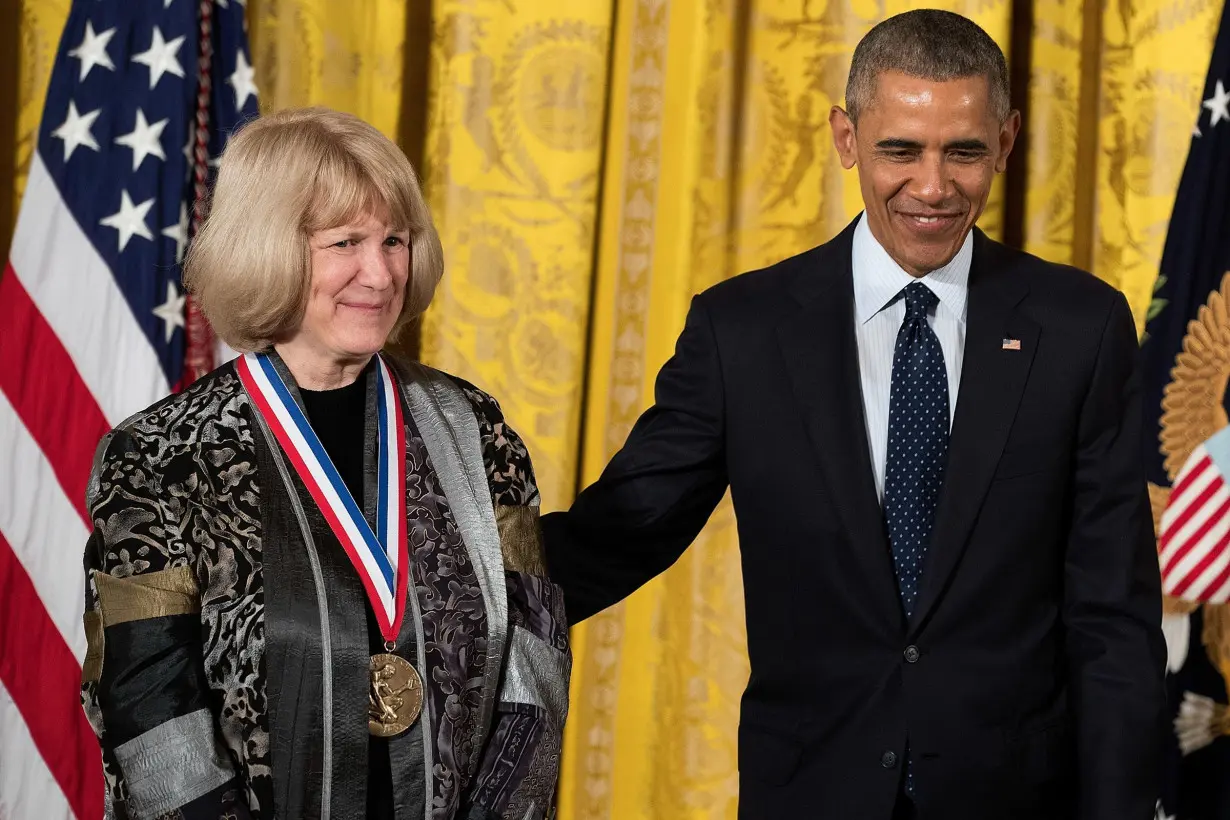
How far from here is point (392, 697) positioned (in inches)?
77.4

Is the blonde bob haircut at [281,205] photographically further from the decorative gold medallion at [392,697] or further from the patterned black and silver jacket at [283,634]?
the decorative gold medallion at [392,697]

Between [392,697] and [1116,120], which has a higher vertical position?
[1116,120]

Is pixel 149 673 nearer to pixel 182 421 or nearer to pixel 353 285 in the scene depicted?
pixel 182 421

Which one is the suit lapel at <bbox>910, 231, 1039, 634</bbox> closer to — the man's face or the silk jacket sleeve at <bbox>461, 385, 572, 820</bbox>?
the man's face

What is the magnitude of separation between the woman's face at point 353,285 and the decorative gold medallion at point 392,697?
0.43 m

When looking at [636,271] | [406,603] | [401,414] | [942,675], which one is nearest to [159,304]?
[636,271]

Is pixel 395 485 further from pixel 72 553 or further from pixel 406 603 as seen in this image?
pixel 72 553

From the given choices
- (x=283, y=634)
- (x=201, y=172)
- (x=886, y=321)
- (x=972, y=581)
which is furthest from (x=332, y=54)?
(x=972, y=581)

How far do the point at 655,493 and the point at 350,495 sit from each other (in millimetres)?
567

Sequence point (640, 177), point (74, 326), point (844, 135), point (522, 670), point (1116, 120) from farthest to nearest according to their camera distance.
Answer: point (640, 177), point (1116, 120), point (74, 326), point (844, 135), point (522, 670)

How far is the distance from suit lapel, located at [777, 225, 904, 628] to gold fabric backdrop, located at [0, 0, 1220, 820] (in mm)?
1421

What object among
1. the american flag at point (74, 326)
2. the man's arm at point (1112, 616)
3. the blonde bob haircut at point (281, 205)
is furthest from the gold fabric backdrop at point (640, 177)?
the blonde bob haircut at point (281, 205)

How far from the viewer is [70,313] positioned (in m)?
3.35

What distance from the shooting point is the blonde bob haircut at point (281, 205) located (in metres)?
2.02
